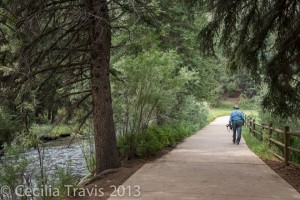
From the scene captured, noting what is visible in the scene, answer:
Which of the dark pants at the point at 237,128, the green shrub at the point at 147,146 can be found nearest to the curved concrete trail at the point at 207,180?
the green shrub at the point at 147,146

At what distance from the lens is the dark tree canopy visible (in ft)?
33.3

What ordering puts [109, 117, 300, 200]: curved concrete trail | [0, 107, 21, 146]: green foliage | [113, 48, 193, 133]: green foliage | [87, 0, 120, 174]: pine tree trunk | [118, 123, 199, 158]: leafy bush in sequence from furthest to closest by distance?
1. [118, 123, 199, 158]: leafy bush
2. [113, 48, 193, 133]: green foliage
3. [87, 0, 120, 174]: pine tree trunk
4. [0, 107, 21, 146]: green foliage
5. [109, 117, 300, 200]: curved concrete trail

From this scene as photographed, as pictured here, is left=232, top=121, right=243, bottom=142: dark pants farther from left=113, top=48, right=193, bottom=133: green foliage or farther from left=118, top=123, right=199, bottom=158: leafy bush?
left=113, top=48, right=193, bottom=133: green foliage

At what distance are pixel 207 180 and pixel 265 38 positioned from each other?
5.07 m

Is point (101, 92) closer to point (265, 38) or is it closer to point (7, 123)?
point (7, 123)

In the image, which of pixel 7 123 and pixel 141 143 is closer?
pixel 7 123

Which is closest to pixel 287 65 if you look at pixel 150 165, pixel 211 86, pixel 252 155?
pixel 252 155

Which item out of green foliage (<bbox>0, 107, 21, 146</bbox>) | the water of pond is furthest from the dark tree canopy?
the water of pond

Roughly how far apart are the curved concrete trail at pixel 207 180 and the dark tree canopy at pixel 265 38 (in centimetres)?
221

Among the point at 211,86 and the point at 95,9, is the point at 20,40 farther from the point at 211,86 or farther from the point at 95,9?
the point at 211,86

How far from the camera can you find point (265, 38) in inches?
433

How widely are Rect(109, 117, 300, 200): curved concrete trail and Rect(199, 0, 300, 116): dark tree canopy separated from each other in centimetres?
221

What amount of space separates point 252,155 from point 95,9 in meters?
7.24

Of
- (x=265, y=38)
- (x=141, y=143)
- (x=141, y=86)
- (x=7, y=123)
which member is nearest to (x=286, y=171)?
(x=265, y=38)
